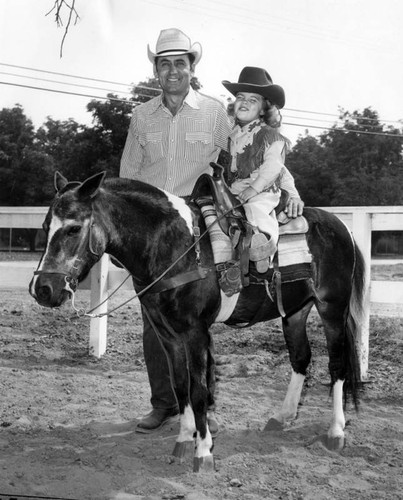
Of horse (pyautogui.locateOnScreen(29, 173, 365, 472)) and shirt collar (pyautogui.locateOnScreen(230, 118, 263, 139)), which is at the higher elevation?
shirt collar (pyautogui.locateOnScreen(230, 118, 263, 139))

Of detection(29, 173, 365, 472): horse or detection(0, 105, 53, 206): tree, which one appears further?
detection(0, 105, 53, 206): tree

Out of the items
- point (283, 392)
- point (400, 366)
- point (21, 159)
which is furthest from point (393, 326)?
point (21, 159)

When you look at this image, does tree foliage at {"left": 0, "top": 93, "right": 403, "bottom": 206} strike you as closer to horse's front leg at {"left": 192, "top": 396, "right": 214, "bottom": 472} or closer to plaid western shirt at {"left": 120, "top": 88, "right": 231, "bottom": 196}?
plaid western shirt at {"left": 120, "top": 88, "right": 231, "bottom": 196}

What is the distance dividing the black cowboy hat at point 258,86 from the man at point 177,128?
0.34m

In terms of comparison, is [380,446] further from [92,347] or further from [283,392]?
[92,347]

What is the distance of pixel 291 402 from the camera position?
4.47 meters

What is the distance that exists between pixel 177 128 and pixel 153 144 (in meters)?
0.22

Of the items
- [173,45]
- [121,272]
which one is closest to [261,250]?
[173,45]

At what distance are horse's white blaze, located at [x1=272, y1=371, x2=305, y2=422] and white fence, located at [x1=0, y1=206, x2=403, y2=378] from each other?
1.28 metres

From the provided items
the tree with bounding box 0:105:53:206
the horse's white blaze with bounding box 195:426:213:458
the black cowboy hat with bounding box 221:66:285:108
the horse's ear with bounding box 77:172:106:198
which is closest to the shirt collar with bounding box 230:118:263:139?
the black cowboy hat with bounding box 221:66:285:108

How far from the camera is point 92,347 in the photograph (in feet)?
20.7

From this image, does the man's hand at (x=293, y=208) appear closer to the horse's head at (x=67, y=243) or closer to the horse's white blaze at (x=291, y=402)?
the horse's white blaze at (x=291, y=402)

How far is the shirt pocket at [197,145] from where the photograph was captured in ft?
13.9

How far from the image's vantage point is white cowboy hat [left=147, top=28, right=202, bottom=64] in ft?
13.4
